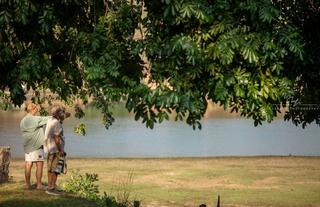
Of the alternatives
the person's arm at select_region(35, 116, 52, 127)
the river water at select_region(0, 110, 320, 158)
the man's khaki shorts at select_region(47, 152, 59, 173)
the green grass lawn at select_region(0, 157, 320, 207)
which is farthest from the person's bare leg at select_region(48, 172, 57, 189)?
the river water at select_region(0, 110, 320, 158)

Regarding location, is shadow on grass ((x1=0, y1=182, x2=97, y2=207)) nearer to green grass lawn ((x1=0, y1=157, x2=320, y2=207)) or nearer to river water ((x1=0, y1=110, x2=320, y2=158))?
green grass lawn ((x1=0, y1=157, x2=320, y2=207))

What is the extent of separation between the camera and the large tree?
645cm

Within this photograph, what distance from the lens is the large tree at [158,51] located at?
6.45 meters

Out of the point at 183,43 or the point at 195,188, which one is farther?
the point at 195,188

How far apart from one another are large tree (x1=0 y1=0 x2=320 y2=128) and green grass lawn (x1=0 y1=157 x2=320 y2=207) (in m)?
4.42

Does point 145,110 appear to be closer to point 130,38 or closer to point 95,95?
point 130,38

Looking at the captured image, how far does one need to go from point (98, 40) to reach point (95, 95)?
5.50 ft

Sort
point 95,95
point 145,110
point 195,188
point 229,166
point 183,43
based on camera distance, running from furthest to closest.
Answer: point 229,166 → point 195,188 → point 95,95 → point 145,110 → point 183,43

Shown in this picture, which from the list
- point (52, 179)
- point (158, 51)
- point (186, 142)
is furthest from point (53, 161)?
point (186, 142)

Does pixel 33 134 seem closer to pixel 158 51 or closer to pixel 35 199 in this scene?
pixel 35 199

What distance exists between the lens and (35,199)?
444 inches

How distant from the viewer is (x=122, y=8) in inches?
274

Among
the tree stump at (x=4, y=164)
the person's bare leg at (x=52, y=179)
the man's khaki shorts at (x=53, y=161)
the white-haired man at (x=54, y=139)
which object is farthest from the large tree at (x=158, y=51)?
the tree stump at (x=4, y=164)

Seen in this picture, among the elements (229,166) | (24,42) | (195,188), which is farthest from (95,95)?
(229,166)
